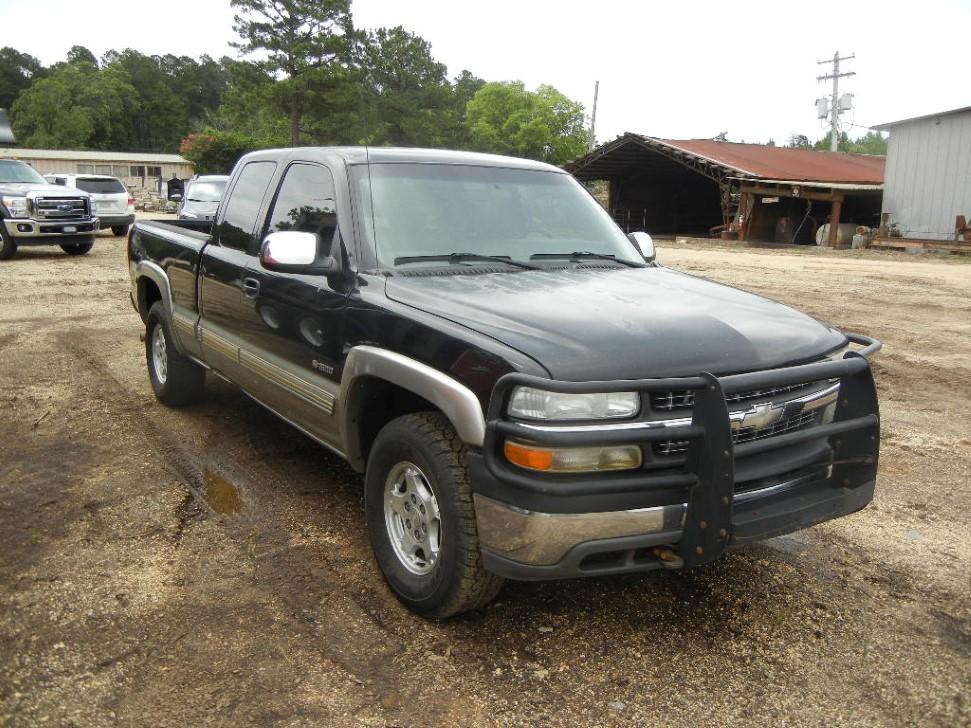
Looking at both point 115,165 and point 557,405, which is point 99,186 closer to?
point 557,405

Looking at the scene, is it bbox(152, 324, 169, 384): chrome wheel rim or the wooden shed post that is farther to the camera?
the wooden shed post

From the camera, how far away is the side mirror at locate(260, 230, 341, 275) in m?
3.68

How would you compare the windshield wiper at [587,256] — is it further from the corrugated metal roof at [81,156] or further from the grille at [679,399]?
the corrugated metal roof at [81,156]

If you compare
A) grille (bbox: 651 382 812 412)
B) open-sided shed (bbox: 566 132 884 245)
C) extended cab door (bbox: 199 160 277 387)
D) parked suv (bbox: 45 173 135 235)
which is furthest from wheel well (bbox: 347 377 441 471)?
open-sided shed (bbox: 566 132 884 245)

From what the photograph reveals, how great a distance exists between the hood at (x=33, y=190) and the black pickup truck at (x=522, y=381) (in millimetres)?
15865

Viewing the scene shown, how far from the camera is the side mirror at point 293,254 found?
12.1 feet

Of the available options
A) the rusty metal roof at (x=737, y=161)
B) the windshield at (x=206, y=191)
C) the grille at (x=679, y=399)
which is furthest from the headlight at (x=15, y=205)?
the rusty metal roof at (x=737, y=161)

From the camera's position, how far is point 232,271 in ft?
15.8

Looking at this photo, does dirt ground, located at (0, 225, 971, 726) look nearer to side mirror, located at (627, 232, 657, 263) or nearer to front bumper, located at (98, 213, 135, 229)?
side mirror, located at (627, 232, 657, 263)

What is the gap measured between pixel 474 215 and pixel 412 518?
1579mm

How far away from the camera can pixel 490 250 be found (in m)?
4.06

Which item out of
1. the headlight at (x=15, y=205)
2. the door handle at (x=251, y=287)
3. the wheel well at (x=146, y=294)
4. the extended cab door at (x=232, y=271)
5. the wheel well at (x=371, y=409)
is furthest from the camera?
the headlight at (x=15, y=205)

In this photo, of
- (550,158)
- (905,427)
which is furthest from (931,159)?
(550,158)

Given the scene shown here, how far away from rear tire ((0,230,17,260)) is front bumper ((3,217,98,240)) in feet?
0.35
